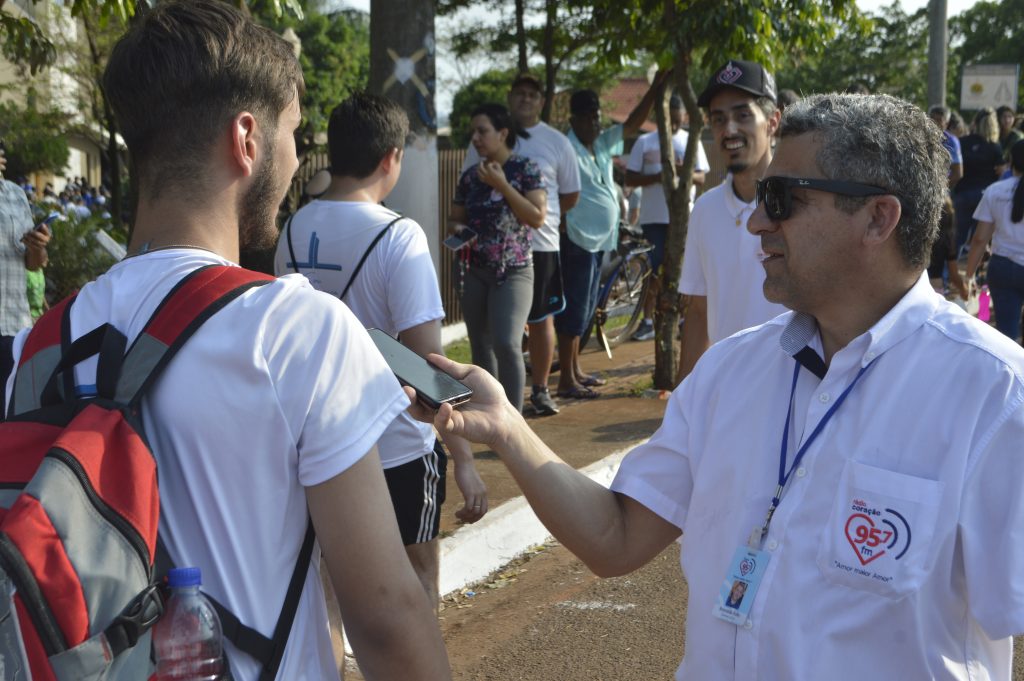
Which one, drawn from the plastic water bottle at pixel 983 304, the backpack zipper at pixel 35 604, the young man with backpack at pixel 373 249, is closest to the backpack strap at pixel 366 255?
the young man with backpack at pixel 373 249

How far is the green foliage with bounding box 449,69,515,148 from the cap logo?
28048mm

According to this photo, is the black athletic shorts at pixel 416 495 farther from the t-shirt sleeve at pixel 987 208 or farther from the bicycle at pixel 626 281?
the bicycle at pixel 626 281

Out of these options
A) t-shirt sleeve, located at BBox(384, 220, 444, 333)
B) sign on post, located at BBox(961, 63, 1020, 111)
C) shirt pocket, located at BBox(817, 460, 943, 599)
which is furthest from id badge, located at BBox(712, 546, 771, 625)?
sign on post, located at BBox(961, 63, 1020, 111)

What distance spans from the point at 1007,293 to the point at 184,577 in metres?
9.09

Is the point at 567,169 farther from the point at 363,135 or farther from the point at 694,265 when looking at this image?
the point at 363,135

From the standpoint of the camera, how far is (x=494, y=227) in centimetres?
729

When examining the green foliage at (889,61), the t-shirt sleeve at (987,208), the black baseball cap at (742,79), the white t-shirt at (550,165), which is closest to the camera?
the black baseball cap at (742,79)

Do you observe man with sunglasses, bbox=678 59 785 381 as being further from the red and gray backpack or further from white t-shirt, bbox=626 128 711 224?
white t-shirt, bbox=626 128 711 224

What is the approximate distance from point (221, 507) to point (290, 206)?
29.0 feet

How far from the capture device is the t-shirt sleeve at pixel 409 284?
4.06 m

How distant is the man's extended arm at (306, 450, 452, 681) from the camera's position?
170 cm

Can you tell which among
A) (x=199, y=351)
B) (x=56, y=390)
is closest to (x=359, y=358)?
(x=199, y=351)

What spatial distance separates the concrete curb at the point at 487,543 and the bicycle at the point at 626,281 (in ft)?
19.7

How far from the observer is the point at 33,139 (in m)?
31.0
